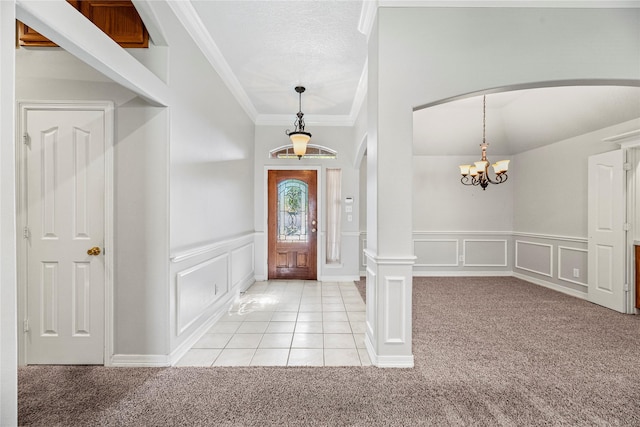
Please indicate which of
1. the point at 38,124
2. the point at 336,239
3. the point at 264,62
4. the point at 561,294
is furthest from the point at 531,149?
the point at 38,124

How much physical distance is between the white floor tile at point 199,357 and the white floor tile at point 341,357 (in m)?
1.04

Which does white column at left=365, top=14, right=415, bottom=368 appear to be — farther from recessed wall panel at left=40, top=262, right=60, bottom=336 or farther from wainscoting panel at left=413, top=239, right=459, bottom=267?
wainscoting panel at left=413, top=239, right=459, bottom=267

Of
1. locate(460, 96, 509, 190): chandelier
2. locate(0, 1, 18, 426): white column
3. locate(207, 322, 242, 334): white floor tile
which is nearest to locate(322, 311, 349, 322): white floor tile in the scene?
locate(207, 322, 242, 334): white floor tile

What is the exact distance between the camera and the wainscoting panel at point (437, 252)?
6.25 m

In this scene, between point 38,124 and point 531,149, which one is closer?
point 38,124

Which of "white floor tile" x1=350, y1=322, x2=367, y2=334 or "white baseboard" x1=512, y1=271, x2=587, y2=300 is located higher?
"white baseboard" x1=512, y1=271, x2=587, y2=300

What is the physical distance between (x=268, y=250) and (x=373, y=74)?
4.04m

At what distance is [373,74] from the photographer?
277 cm

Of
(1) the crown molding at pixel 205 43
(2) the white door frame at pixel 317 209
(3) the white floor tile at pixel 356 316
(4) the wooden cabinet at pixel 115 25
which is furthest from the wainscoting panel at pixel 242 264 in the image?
(4) the wooden cabinet at pixel 115 25

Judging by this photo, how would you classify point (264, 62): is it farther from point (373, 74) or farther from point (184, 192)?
point (184, 192)

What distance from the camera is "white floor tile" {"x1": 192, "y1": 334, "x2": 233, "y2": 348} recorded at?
298 cm

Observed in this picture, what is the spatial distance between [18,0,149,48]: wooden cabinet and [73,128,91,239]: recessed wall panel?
2.57 feet

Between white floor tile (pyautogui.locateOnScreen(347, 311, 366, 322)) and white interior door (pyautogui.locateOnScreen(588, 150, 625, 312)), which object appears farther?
white interior door (pyautogui.locateOnScreen(588, 150, 625, 312))

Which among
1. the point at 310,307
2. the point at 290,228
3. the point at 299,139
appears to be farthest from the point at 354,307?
the point at 299,139
